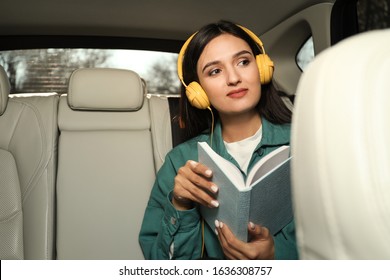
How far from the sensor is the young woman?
3.23 ft

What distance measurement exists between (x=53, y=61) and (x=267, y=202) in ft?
5.11

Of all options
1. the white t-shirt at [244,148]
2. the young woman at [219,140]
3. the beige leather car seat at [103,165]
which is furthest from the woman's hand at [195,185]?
the beige leather car seat at [103,165]

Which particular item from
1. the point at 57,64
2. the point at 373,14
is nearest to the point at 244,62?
the point at 373,14

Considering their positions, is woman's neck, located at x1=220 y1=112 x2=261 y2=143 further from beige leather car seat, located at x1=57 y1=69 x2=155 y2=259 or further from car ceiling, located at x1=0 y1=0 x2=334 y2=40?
car ceiling, located at x1=0 y1=0 x2=334 y2=40

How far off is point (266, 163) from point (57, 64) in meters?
1.52

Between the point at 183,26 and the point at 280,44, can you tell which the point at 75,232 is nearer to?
the point at 183,26

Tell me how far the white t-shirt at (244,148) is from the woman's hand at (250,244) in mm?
252

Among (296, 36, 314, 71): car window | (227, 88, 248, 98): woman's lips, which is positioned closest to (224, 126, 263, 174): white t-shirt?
(227, 88, 248, 98): woman's lips

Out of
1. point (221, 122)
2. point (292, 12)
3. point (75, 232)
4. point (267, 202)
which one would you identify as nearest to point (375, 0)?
point (292, 12)

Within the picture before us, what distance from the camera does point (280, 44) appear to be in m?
1.88

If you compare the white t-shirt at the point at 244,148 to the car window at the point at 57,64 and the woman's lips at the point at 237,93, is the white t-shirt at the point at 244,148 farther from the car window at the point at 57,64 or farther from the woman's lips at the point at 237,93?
the car window at the point at 57,64

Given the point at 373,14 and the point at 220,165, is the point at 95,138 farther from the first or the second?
the point at 373,14

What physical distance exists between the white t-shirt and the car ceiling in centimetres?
71

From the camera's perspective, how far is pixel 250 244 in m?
0.96
